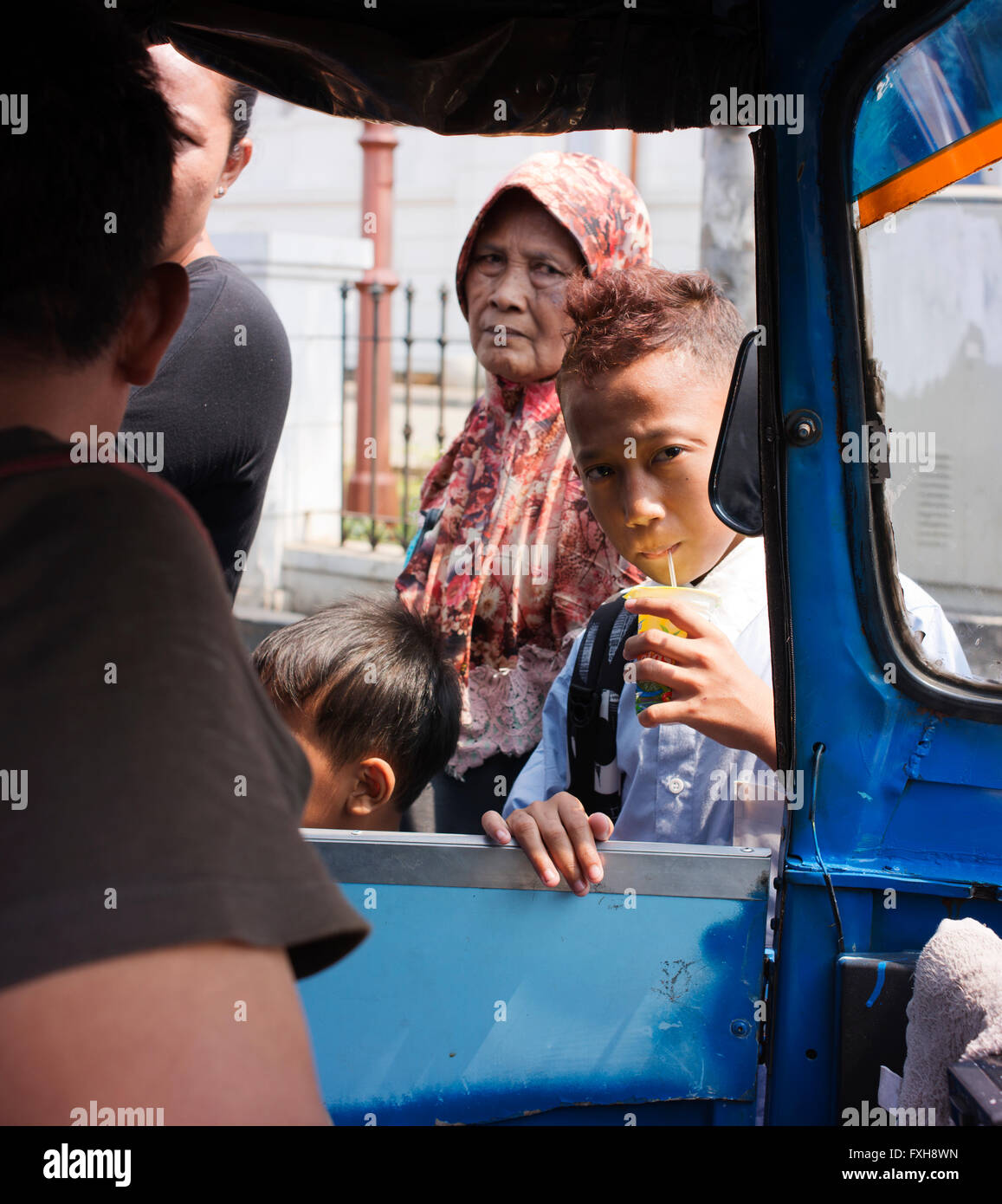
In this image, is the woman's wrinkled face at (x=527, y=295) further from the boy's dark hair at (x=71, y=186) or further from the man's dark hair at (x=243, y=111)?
the boy's dark hair at (x=71, y=186)

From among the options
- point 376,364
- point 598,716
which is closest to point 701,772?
point 598,716

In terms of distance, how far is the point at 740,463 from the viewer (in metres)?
1.71

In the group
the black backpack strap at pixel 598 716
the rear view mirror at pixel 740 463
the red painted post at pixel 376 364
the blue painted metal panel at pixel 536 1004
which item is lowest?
the blue painted metal panel at pixel 536 1004

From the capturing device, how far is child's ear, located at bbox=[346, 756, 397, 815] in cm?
232

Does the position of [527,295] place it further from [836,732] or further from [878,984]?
[878,984]

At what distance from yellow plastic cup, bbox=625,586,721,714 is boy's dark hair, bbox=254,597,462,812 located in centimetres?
70

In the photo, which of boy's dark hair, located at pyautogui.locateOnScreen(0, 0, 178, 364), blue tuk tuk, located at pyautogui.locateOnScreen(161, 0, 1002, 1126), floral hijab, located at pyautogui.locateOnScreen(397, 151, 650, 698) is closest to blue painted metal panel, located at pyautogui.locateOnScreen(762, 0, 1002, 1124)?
blue tuk tuk, located at pyautogui.locateOnScreen(161, 0, 1002, 1126)

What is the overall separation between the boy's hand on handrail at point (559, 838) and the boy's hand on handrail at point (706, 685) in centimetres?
21

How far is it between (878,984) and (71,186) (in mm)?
1217

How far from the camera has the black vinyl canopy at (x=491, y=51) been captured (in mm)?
1555

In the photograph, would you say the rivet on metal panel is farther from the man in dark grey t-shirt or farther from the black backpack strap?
the man in dark grey t-shirt

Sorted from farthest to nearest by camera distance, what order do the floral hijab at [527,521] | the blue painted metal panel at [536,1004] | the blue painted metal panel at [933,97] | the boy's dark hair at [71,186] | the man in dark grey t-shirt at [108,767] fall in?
the floral hijab at [527,521]
the blue painted metal panel at [536,1004]
the blue painted metal panel at [933,97]
the boy's dark hair at [71,186]
the man in dark grey t-shirt at [108,767]

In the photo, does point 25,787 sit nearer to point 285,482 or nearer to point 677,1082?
point 677,1082

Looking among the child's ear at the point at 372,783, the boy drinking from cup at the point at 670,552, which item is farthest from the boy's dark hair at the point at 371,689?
the boy drinking from cup at the point at 670,552
